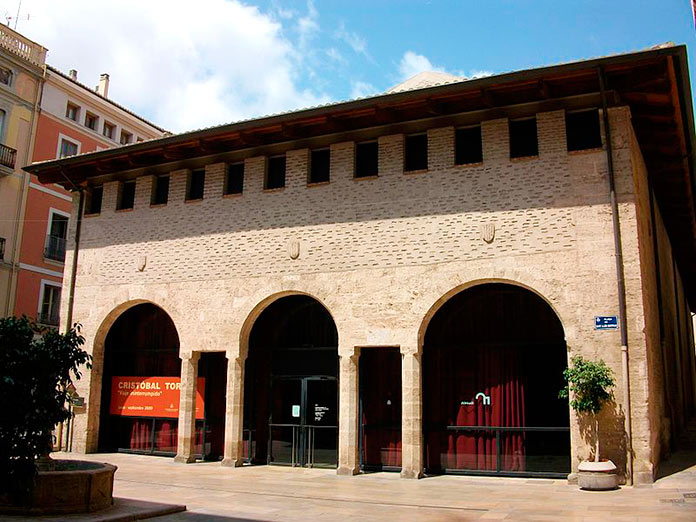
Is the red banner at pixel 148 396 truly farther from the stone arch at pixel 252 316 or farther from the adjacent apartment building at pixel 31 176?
the adjacent apartment building at pixel 31 176

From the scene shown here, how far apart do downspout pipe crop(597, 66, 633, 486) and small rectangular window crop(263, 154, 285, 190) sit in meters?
7.93

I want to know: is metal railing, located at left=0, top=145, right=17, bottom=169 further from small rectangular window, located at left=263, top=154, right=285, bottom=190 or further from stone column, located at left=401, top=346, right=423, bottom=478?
stone column, located at left=401, top=346, right=423, bottom=478

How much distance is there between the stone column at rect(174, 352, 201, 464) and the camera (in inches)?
672

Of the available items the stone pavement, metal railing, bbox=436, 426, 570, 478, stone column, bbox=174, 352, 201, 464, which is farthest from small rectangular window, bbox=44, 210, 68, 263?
metal railing, bbox=436, 426, 570, 478

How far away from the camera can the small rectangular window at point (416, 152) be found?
51.2 ft

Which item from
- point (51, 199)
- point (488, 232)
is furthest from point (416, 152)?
point (51, 199)

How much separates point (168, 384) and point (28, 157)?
15914mm

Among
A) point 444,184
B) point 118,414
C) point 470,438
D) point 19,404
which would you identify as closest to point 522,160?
point 444,184

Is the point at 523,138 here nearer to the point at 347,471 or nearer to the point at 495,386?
the point at 495,386

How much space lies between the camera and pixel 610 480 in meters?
11.9

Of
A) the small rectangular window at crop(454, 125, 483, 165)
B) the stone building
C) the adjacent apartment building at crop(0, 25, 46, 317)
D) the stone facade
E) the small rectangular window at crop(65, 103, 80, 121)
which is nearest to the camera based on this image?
the stone facade

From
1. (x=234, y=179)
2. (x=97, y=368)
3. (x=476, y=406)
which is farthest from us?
(x=97, y=368)

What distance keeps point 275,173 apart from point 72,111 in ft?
65.2

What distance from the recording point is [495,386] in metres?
14.8
